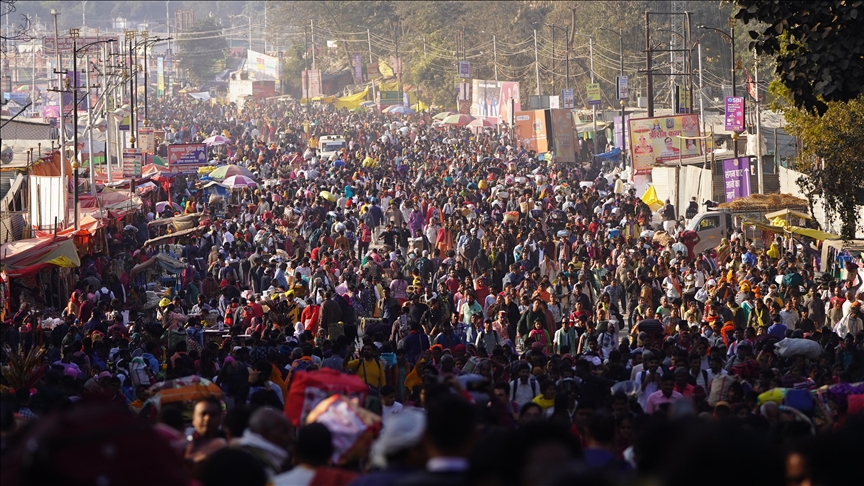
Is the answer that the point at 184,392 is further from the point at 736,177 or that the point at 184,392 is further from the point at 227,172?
the point at 227,172

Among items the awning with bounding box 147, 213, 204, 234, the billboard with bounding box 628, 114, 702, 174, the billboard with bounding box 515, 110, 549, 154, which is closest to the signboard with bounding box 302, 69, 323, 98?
the billboard with bounding box 515, 110, 549, 154

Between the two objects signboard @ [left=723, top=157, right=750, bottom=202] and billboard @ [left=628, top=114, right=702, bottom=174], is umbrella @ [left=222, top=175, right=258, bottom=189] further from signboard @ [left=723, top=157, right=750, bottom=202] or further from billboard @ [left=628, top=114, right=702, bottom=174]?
signboard @ [left=723, top=157, right=750, bottom=202]

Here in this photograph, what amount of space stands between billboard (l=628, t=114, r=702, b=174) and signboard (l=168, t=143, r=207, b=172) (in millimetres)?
11260

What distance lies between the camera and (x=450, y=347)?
48.3 feet

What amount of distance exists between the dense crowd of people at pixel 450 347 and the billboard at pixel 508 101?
2268 cm

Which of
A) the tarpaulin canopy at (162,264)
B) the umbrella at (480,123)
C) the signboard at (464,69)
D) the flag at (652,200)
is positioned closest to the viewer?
the tarpaulin canopy at (162,264)

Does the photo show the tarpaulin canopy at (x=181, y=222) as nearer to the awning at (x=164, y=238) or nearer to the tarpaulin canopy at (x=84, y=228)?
the awning at (x=164, y=238)

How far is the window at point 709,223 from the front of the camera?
25266 mm

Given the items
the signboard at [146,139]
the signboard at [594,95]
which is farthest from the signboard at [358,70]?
the signboard at [146,139]

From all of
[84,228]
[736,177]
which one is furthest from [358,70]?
[84,228]

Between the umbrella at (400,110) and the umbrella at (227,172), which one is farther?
the umbrella at (400,110)

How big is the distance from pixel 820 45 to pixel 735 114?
709 inches

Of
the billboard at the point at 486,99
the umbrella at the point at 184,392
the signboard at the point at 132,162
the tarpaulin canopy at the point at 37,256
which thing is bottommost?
the umbrella at the point at 184,392

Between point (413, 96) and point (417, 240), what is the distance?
62.3 m
